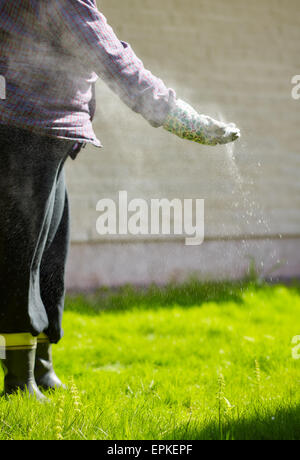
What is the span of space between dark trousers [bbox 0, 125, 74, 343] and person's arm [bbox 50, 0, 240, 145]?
303mm

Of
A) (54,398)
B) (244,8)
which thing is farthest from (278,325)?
(244,8)

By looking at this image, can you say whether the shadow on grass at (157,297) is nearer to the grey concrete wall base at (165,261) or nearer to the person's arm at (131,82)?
the grey concrete wall base at (165,261)

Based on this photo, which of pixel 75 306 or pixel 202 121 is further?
pixel 75 306

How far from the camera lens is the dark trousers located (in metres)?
1.87

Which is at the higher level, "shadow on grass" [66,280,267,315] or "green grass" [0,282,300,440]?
"shadow on grass" [66,280,267,315]

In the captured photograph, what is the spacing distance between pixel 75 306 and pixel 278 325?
4.68ft

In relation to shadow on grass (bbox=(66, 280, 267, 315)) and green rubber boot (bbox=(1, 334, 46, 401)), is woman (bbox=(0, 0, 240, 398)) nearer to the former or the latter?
green rubber boot (bbox=(1, 334, 46, 401))

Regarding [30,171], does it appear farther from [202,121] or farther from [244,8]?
[244,8]

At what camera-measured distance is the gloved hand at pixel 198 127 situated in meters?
1.74

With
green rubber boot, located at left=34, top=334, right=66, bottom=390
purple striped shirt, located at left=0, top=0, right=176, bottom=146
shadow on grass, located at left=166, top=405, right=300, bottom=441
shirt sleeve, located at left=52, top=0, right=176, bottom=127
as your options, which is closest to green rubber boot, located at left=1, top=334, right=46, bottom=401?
green rubber boot, located at left=34, top=334, right=66, bottom=390

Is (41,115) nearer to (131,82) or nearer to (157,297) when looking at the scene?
(131,82)

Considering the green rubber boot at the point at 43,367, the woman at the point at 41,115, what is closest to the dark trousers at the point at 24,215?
the woman at the point at 41,115

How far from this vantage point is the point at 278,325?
3.60 meters

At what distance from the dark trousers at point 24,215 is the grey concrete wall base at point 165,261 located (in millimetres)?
2843
